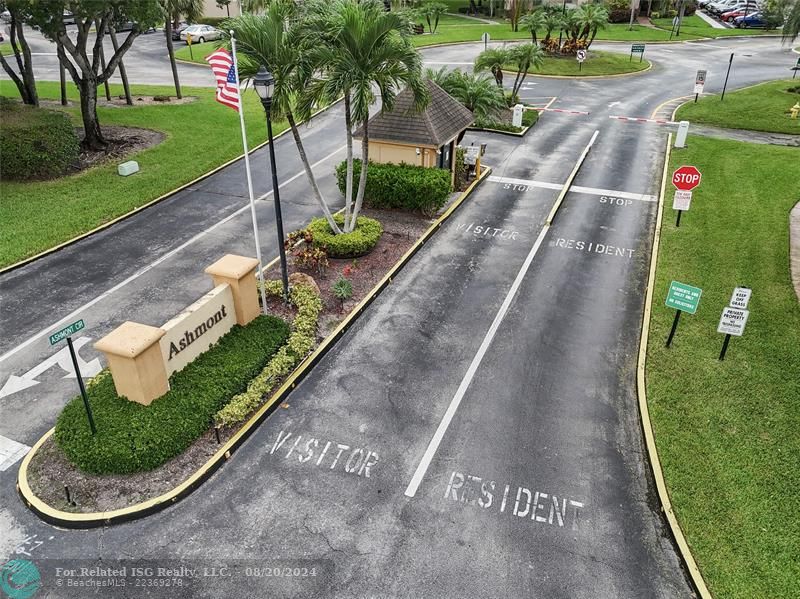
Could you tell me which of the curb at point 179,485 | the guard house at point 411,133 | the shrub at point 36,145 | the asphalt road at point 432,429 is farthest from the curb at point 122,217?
the curb at point 179,485

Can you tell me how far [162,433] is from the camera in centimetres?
1074

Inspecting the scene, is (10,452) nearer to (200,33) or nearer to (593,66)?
(593,66)

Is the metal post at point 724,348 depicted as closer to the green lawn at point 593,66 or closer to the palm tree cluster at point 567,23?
the palm tree cluster at point 567,23

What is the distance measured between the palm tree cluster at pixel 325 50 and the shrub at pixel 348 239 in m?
3.85

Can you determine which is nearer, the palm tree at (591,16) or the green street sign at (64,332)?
the green street sign at (64,332)

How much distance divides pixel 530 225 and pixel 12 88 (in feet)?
111

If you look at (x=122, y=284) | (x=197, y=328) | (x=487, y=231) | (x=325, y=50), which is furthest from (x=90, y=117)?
(x=487, y=231)

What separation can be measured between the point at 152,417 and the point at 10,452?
9.73ft

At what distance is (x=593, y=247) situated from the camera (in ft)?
64.6

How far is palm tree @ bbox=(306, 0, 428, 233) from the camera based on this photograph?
15008 mm

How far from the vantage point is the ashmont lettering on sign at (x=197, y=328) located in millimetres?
11648

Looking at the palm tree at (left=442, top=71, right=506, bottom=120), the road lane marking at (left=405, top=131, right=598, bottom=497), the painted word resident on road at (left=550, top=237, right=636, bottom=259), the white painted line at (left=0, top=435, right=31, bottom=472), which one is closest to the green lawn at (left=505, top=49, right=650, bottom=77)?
the palm tree at (left=442, top=71, right=506, bottom=120)

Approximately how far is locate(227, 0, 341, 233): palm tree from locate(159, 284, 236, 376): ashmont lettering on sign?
5.32m

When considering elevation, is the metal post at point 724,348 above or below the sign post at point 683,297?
below
